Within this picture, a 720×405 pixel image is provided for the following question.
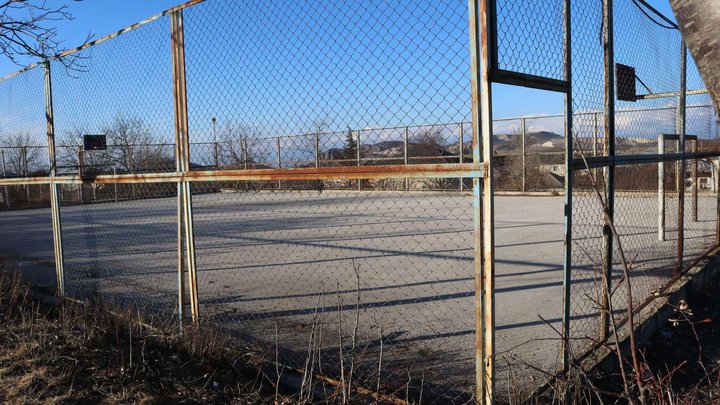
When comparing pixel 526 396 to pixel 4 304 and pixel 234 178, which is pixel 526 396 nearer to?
pixel 234 178

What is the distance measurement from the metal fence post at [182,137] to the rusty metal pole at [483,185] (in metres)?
2.40

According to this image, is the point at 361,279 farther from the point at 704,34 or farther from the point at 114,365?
the point at 704,34

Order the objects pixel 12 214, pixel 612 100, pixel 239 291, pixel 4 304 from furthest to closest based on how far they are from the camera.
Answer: pixel 12 214
pixel 239 291
pixel 4 304
pixel 612 100

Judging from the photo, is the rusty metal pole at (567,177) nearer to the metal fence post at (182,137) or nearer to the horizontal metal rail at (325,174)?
the horizontal metal rail at (325,174)

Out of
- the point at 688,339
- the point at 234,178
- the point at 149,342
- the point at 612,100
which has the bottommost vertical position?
the point at 688,339

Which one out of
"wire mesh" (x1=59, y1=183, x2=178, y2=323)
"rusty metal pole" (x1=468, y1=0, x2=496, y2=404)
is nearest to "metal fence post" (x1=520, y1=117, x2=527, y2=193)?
"wire mesh" (x1=59, y1=183, x2=178, y2=323)

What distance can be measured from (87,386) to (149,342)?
0.70 metres

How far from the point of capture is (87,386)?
3471 mm

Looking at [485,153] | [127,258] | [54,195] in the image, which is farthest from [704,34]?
[127,258]

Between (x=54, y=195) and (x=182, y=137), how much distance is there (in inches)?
103

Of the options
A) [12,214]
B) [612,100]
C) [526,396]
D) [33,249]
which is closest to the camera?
[526,396]

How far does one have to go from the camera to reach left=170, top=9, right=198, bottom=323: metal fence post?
4273 mm

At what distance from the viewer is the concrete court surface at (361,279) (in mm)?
4352

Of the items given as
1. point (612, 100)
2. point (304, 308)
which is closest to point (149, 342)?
point (304, 308)
